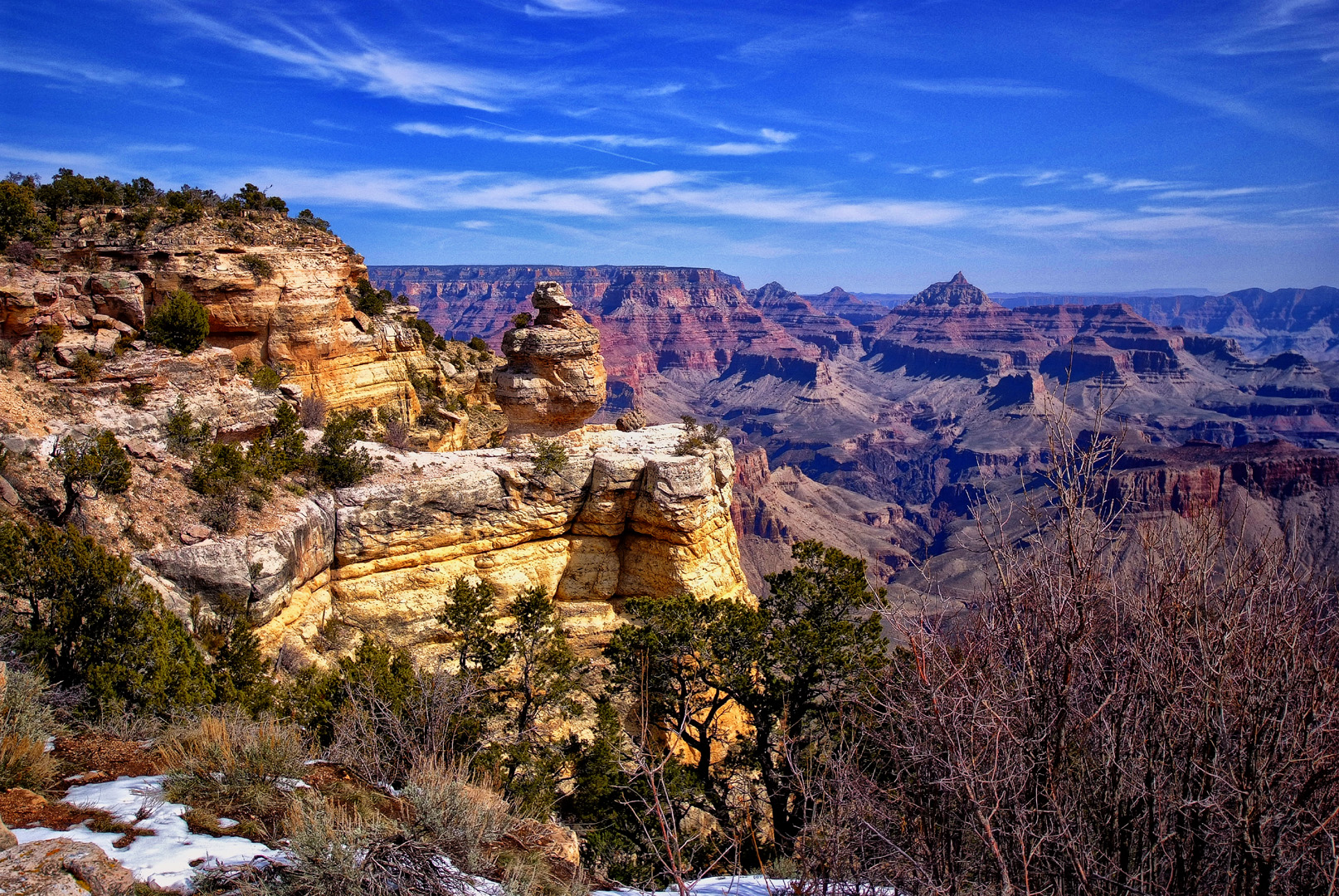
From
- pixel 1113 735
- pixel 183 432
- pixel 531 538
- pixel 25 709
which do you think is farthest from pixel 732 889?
pixel 183 432

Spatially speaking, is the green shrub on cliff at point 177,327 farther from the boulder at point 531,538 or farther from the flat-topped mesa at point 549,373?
the flat-topped mesa at point 549,373

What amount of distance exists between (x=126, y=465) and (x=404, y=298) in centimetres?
2162

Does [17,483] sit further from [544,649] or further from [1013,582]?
[1013,582]

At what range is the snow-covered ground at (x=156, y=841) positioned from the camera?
5879 millimetres

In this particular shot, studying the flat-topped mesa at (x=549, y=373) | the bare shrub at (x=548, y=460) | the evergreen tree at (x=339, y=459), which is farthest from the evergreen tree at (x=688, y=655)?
the flat-topped mesa at (x=549, y=373)

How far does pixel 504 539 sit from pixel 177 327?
10.2 metres

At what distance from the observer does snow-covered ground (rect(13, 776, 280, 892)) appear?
5.88m

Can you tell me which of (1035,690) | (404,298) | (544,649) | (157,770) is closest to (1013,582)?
(1035,690)

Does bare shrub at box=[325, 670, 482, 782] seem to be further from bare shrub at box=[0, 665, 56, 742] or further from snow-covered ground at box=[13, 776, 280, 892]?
bare shrub at box=[0, 665, 56, 742]

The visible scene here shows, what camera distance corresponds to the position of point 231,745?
8.17 meters

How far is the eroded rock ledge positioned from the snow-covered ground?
8070 millimetres

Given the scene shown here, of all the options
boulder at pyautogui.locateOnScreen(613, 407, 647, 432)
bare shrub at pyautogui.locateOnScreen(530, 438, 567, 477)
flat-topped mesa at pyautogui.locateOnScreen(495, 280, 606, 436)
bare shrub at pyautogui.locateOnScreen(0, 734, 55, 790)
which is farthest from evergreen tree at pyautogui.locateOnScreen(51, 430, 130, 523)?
boulder at pyautogui.locateOnScreen(613, 407, 647, 432)

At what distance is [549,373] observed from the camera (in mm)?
28922

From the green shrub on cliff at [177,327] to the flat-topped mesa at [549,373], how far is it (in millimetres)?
11799
